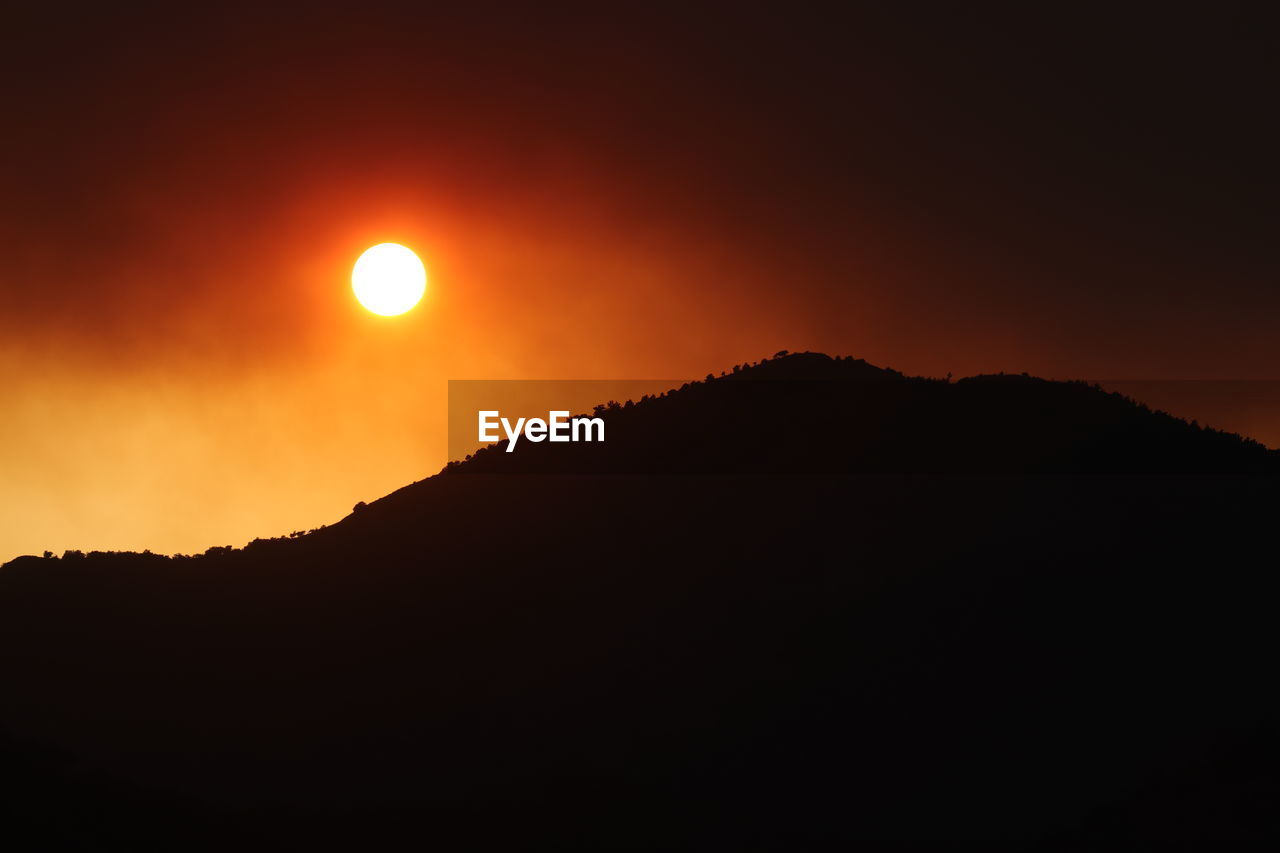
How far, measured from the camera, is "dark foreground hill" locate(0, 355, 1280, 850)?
25.2 meters

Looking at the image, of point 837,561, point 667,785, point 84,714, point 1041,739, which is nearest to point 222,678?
point 84,714

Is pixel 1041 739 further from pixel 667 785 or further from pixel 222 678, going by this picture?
pixel 222 678

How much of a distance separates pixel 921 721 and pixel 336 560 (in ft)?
65.0

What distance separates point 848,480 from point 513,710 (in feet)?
41.1

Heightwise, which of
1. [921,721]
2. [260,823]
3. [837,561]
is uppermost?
[837,561]

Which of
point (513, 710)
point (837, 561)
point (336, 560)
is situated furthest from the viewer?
point (336, 560)

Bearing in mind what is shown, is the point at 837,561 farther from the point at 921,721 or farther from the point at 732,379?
the point at 732,379

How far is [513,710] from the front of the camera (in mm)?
28594

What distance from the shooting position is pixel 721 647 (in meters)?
29.0

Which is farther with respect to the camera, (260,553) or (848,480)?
(260,553)

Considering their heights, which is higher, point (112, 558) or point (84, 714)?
point (112, 558)

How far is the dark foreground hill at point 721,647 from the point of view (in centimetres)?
2519

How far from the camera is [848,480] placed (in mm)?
33875

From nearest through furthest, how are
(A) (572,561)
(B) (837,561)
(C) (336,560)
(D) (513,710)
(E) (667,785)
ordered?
(E) (667,785), (D) (513,710), (B) (837,561), (A) (572,561), (C) (336,560)
